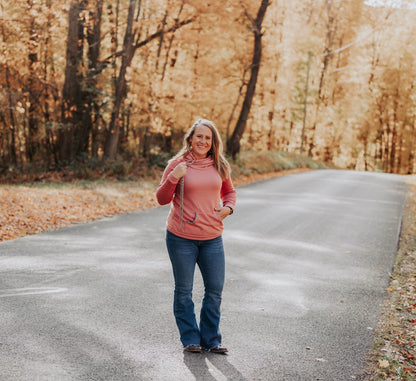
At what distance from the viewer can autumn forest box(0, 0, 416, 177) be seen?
19797mm

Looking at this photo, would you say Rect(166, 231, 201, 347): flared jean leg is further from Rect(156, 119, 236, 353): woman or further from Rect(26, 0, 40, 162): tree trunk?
Rect(26, 0, 40, 162): tree trunk

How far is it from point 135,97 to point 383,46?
3319cm

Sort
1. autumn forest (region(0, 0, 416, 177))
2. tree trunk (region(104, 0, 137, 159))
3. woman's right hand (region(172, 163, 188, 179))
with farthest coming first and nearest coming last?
1. autumn forest (region(0, 0, 416, 177))
2. tree trunk (region(104, 0, 137, 159))
3. woman's right hand (region(172, 163, 188, 179))

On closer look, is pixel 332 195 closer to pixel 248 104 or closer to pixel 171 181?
pixel 248 104

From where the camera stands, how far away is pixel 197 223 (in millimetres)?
4125

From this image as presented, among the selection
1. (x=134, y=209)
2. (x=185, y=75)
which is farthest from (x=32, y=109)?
(x=134, y=209)

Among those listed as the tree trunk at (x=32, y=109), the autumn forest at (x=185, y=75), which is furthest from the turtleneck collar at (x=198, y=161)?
the tree trunk at (x=32, y=109)

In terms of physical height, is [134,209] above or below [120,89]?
below

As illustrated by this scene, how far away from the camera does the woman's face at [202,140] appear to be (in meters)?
4.18

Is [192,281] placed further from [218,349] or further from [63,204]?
[63,204]

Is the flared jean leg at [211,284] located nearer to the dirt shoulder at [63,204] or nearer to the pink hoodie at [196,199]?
the pink hoodie at [196,199]

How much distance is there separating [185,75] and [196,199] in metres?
20.7

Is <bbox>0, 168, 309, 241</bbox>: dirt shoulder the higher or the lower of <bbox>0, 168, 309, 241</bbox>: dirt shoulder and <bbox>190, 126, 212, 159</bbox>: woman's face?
the lower

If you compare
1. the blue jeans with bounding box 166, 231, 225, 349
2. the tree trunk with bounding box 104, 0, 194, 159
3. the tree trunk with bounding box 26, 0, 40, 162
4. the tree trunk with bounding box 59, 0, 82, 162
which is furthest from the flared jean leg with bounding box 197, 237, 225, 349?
the tree trunk with bounding box 26, 0, 40, 162
